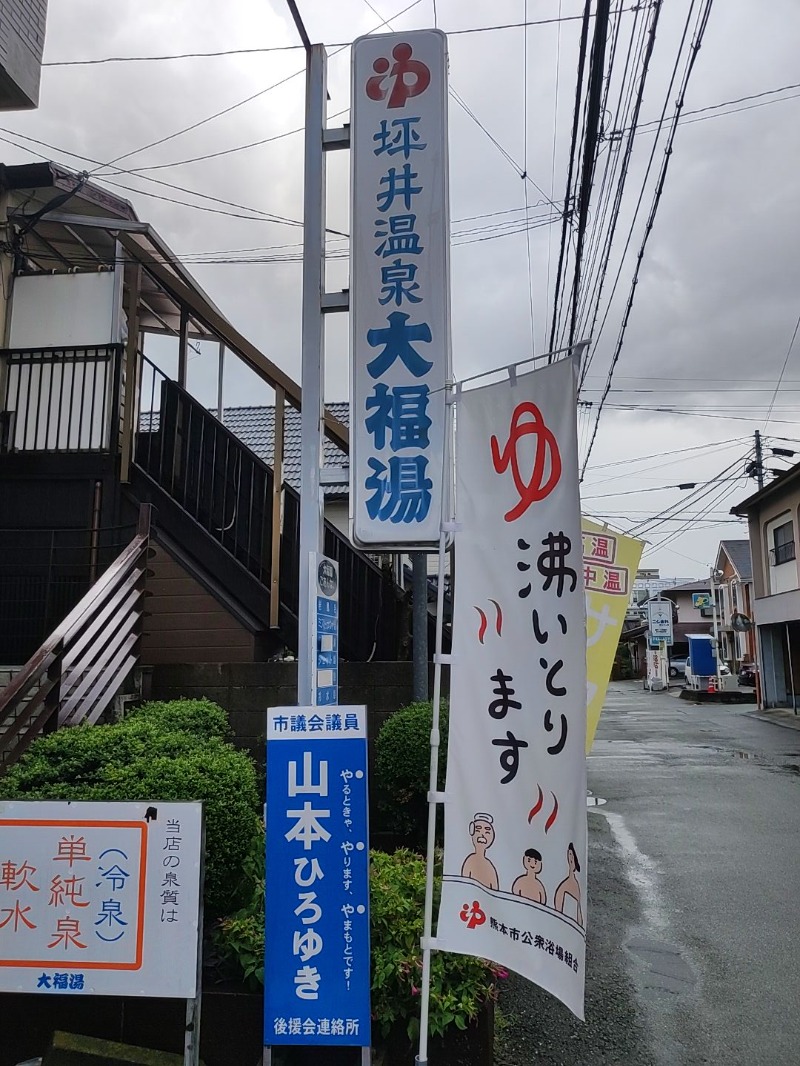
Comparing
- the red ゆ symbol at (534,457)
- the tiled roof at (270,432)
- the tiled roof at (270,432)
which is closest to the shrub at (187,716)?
the red ゆ symbol at (534,457)

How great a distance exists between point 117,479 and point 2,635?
188 cm

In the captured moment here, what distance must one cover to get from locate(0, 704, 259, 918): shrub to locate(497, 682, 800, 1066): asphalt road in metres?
1.65

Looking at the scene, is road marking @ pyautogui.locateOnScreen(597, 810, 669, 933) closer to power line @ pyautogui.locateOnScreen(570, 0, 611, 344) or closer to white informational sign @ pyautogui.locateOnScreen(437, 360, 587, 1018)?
white informational sign @ pyautogui.locateOnScreen(437, 360, 587, 1018)

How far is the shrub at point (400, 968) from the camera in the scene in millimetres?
3420

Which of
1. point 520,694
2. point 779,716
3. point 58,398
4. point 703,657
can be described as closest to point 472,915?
point 520,694

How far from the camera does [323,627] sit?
4105 mm

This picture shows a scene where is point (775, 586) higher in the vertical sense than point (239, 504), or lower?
higher

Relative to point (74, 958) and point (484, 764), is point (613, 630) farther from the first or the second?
point (74, 958)

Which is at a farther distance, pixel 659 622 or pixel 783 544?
pixel 659 622

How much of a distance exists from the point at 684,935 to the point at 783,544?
22.2 meters

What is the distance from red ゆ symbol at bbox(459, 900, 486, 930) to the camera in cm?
312

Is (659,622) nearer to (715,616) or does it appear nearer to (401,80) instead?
(715,616)

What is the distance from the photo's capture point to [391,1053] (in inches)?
136

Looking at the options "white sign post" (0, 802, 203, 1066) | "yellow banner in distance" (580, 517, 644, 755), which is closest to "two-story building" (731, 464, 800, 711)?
"yellow banner in distance" (580, 517, 644, 755)
